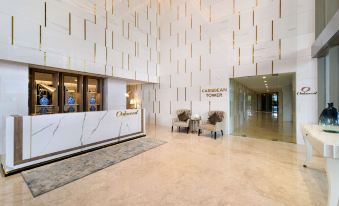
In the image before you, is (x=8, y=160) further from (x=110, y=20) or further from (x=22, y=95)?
(x=110, y=20)

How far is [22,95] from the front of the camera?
4.57 meters

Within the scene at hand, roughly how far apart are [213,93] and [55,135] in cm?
600

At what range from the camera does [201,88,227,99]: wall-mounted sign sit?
6.83 metres

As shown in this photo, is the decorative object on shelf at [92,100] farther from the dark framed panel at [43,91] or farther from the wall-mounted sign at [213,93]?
the wall-mounted sign at [213,93]

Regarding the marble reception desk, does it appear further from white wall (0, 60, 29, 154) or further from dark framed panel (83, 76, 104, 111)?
dark framed panel (83, 76, 104, 111)

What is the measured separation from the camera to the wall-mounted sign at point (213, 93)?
6832 mm

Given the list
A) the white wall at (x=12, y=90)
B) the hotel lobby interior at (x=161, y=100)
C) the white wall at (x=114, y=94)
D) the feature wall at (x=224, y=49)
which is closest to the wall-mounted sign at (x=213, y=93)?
the hotel lobby interior at (x=161, y=100)

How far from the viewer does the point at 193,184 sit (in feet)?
8.75

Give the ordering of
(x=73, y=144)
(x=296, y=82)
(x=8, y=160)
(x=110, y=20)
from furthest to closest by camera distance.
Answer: (x=110, y=20), (x=296, y=82), (x=73, y=144), (x=8, y=160)

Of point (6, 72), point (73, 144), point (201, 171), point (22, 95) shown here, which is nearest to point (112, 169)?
point (73, 144)

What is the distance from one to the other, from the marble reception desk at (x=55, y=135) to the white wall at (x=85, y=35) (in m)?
2.10

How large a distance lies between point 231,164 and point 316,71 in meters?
4.37

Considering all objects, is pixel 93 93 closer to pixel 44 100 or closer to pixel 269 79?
pixel 44 100

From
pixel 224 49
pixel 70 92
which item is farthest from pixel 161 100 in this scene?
pixel 70 92
